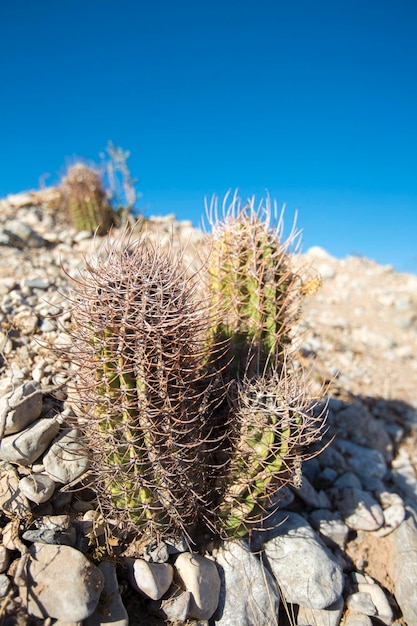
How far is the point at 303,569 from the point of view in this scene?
111 inches

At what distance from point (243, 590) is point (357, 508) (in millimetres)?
1392

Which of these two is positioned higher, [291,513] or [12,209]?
[12,209]

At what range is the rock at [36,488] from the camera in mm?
2422

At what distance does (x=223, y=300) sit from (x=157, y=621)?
6.22 ft

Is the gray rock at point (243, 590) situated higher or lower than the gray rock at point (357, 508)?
lower

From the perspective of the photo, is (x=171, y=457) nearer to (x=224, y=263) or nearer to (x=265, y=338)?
(x=265, y=338)

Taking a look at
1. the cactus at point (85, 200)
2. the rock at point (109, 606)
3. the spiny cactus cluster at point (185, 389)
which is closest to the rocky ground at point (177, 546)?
the rock at point (109, 606)

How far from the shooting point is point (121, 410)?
217 centimetres

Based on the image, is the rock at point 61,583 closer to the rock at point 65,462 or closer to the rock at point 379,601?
the rock at point 65,462

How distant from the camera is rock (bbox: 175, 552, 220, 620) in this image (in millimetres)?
2439

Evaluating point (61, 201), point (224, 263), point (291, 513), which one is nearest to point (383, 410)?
point (291, 513)

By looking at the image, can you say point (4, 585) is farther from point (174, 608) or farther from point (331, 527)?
point (331, 527)

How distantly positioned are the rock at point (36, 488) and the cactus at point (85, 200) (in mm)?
5012

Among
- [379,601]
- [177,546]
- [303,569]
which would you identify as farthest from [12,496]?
[379,601]
